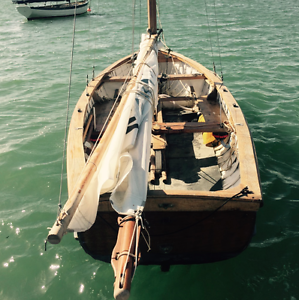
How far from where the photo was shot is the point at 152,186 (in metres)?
6.45

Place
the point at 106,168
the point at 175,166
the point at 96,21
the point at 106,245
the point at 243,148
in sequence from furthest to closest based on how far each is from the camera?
the point at 96,21 → the point at 175,166 → the point at 243,148 → the point at 106,245 → the point at 106,168

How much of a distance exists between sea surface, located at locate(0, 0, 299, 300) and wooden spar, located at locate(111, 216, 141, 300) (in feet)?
8.64

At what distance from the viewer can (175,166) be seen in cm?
727

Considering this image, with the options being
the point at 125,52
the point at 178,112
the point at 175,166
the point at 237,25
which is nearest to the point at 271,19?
the point at 237,25

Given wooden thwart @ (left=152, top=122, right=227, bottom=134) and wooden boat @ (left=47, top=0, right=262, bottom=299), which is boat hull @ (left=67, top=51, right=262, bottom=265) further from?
wooden thwart @ (left=152, top=122, right=227, bottom=134)

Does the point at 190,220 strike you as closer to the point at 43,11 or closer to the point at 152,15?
the point at 152,15

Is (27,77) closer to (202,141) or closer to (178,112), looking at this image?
(178,112)

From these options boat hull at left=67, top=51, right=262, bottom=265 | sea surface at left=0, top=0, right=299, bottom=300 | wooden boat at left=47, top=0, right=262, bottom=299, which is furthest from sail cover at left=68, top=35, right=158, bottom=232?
sea surface at left=0, top=0, right=299, bottom=300

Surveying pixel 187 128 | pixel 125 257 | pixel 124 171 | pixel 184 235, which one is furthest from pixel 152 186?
pixel 125 257

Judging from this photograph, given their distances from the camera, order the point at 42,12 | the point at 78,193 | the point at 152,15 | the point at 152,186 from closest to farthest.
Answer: the point at 78,193, the point at 152,186, the point at 152,15, the point at 42,12

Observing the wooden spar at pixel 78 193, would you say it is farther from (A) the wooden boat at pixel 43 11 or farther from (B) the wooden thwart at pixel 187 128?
(A) the wooden boat at pixel 43 11

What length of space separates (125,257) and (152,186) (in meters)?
3.49

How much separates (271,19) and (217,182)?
26069 millimetres

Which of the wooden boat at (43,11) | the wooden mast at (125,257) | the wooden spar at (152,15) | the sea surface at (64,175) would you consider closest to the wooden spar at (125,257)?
the wooden mast at (125,257)
